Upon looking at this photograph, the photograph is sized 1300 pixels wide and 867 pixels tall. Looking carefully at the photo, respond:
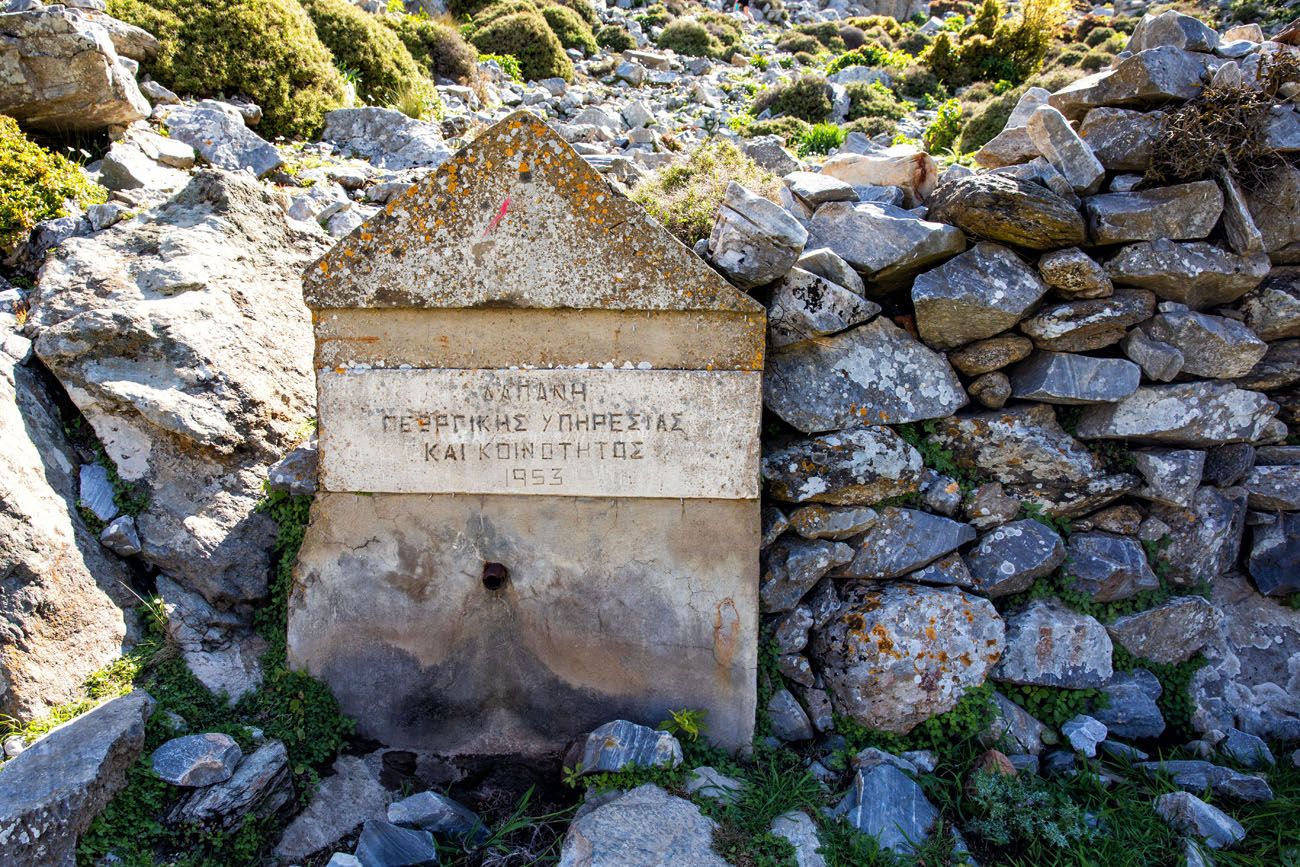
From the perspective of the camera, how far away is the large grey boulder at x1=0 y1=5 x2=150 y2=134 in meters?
5.58

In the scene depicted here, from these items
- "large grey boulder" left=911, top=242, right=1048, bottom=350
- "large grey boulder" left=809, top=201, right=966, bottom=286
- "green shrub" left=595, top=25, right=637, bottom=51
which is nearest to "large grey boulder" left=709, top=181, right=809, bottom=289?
"large grey boulder" left=809, top=201, right=966, bottom=286

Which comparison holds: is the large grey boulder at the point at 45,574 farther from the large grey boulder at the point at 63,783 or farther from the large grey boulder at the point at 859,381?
the large grey boulder at the point at 859,381

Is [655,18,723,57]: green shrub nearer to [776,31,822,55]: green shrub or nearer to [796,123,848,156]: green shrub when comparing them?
[776,31,822,55]: green shrub

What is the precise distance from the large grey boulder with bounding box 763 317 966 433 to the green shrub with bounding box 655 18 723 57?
15397 millimetres

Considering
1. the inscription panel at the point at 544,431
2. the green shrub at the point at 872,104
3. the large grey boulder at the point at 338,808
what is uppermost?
the green shrub at the point at 872,104

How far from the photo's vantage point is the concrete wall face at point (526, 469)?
3533 mm

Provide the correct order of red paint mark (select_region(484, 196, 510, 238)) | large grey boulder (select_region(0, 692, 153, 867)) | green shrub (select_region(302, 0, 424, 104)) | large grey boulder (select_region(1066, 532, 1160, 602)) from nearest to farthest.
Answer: large grey boulder (select_region(0, 692, 153, 867)) < red paint mark (select_region(484, 196, 510, 238)) < large grey boulder (select_region(1066, 532, 1160, 602)) < green shrub (select_region(302, 0, 424, 104))

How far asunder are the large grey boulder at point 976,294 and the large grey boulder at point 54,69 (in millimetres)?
5606

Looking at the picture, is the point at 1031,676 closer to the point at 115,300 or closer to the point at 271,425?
the point at 271,425

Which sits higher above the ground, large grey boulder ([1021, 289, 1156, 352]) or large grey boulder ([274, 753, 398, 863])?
large grey boulder ([1021, 289, 1156, 352])

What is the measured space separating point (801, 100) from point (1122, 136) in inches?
303

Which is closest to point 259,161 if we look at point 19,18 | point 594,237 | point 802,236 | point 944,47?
point 19,18

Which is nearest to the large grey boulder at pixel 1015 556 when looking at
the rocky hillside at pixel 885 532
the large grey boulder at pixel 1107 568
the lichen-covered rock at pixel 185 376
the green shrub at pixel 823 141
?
the rocky hillside at pixel 885 532

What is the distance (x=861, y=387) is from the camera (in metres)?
3.96
